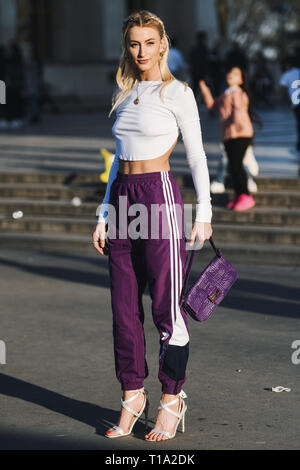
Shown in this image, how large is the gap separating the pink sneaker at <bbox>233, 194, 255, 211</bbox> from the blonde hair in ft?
21.0

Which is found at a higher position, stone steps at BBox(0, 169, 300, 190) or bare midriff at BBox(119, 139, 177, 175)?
bare midriff at BBox(119, 139, 177, 175)

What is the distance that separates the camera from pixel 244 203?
11078 mm

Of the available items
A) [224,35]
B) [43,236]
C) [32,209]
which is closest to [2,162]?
[32,209]

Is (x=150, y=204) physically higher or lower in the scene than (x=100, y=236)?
higher

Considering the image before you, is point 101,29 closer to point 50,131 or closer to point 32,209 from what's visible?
point 50,131

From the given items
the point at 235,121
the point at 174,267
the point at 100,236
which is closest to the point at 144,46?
the point at 100,236

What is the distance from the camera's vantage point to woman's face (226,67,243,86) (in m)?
10.8

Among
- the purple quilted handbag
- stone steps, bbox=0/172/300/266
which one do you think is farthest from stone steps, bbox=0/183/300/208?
the purple quilted handbag

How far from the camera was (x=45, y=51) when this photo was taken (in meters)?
35.1

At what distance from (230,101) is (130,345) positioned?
6471 millimetres

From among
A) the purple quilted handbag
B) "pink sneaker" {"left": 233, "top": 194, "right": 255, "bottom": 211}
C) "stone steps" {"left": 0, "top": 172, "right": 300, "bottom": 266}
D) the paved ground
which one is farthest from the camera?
"pink sneaker" {"left": 233, "top": 194, "right": 255, "bottom": 211}

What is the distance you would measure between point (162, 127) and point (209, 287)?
0.81 metres

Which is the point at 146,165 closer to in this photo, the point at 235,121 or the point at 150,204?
the point at 150,204

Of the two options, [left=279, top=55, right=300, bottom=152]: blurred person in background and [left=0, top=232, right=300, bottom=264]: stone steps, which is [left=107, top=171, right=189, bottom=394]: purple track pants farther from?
[left=279, top=55, right=300, bottom=152]: blurred person in background
